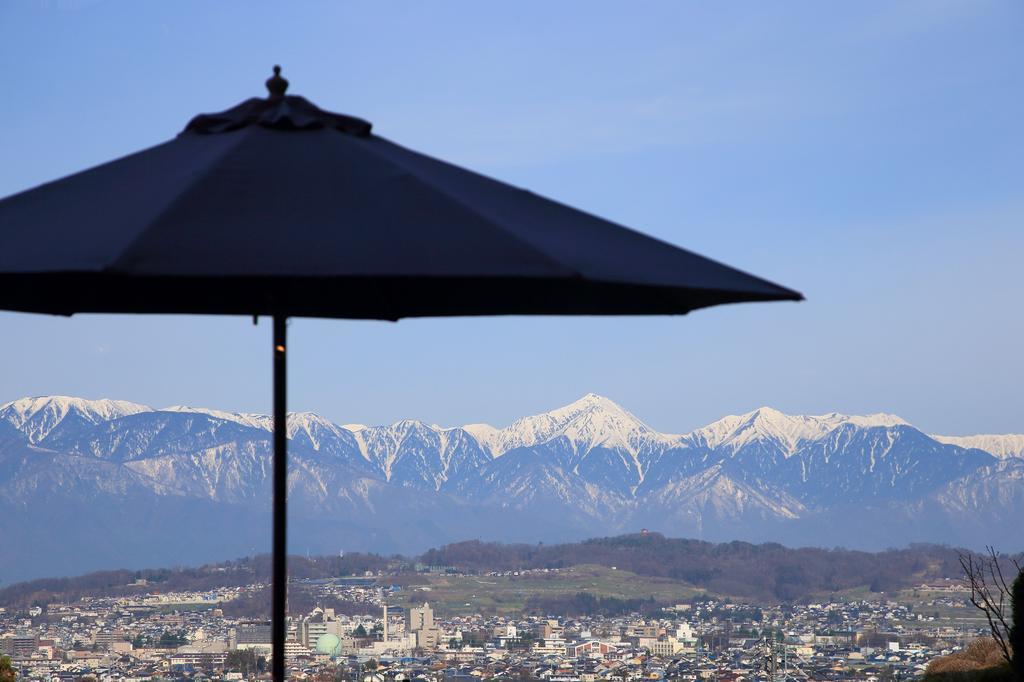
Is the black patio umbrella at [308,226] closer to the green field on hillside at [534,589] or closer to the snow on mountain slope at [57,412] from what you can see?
the green field on hillside at [534,589]

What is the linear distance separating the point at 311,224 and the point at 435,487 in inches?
6876

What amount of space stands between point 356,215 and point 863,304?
348 feet

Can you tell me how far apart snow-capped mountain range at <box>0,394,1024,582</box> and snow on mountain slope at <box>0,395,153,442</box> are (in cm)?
37

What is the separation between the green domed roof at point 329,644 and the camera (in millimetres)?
48250

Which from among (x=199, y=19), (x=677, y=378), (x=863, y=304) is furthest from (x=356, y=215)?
(x=863, y=304)

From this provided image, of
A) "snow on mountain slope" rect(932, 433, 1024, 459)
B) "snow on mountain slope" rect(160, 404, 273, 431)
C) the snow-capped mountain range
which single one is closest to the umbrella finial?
the snow-capped mountain range

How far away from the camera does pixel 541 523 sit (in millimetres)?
152875

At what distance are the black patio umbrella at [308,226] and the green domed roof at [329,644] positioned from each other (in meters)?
46.5

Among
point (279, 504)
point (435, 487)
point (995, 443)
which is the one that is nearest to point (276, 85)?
point (279, 504)

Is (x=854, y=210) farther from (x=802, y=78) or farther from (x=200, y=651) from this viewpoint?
(x=200, y=651)

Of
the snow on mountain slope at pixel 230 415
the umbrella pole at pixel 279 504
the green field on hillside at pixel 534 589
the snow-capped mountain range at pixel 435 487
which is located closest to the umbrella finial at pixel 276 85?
the umbrella pole at pixel 279 504

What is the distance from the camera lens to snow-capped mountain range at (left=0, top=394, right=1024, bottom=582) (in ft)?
377

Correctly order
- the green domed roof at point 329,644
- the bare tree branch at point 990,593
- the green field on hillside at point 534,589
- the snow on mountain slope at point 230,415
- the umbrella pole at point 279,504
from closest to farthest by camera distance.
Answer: the umbrella pole at point 279,504 < the bare tree branch at point 990,593 < the green domed roof at point 329,644 < the green field on hillside at point 534,589 < the snow on mountain slope at point 230,415

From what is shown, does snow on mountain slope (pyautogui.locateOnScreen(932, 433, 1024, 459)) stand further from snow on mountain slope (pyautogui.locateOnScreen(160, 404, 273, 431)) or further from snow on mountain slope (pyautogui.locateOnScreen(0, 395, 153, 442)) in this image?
snow on mountain slope (pyautogui.locateOnScreen(0, 395, 153, 442))
